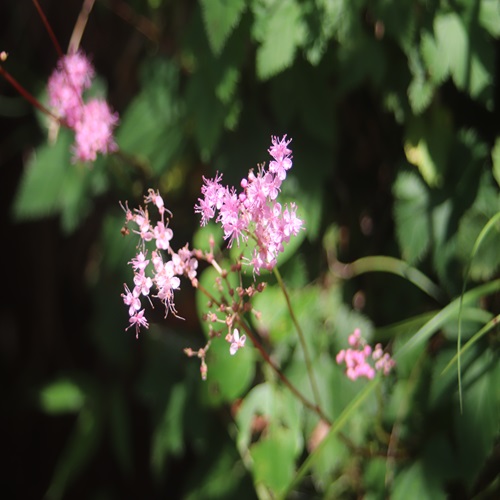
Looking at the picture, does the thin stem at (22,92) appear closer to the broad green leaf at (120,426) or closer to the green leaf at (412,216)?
the green leaf at (412,216)

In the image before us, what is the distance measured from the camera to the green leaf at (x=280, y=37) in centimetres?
136

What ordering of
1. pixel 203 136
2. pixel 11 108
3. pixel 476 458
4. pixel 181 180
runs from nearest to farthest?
pixel 476 458
pixel 203 136
pixel 181 180
pixel 11 108

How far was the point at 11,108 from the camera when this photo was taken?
244cm

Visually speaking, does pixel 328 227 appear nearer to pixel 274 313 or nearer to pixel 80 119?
pixel 274 313

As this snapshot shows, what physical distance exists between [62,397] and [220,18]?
1.22 meters

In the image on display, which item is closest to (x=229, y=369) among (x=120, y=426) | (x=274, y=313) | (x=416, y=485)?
(x=274, y=313)

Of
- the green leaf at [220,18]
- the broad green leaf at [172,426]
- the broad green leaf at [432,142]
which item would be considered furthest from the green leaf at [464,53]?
the broad green leaf at [172,426]

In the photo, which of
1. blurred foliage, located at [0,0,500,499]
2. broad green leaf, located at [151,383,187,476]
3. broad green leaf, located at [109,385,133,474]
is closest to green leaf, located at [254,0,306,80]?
blurred foliage, located at [0,0,500,499]

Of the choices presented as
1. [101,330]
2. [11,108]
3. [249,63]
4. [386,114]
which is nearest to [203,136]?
[249,63]

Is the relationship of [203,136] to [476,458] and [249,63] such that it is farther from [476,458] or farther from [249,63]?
[476,458]

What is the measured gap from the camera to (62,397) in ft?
6.76

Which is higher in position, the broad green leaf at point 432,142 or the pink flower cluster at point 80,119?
the pink flower cluster at point 80,119

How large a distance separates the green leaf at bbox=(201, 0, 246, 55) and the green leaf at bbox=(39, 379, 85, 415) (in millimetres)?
1135

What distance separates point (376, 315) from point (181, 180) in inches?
25.9
